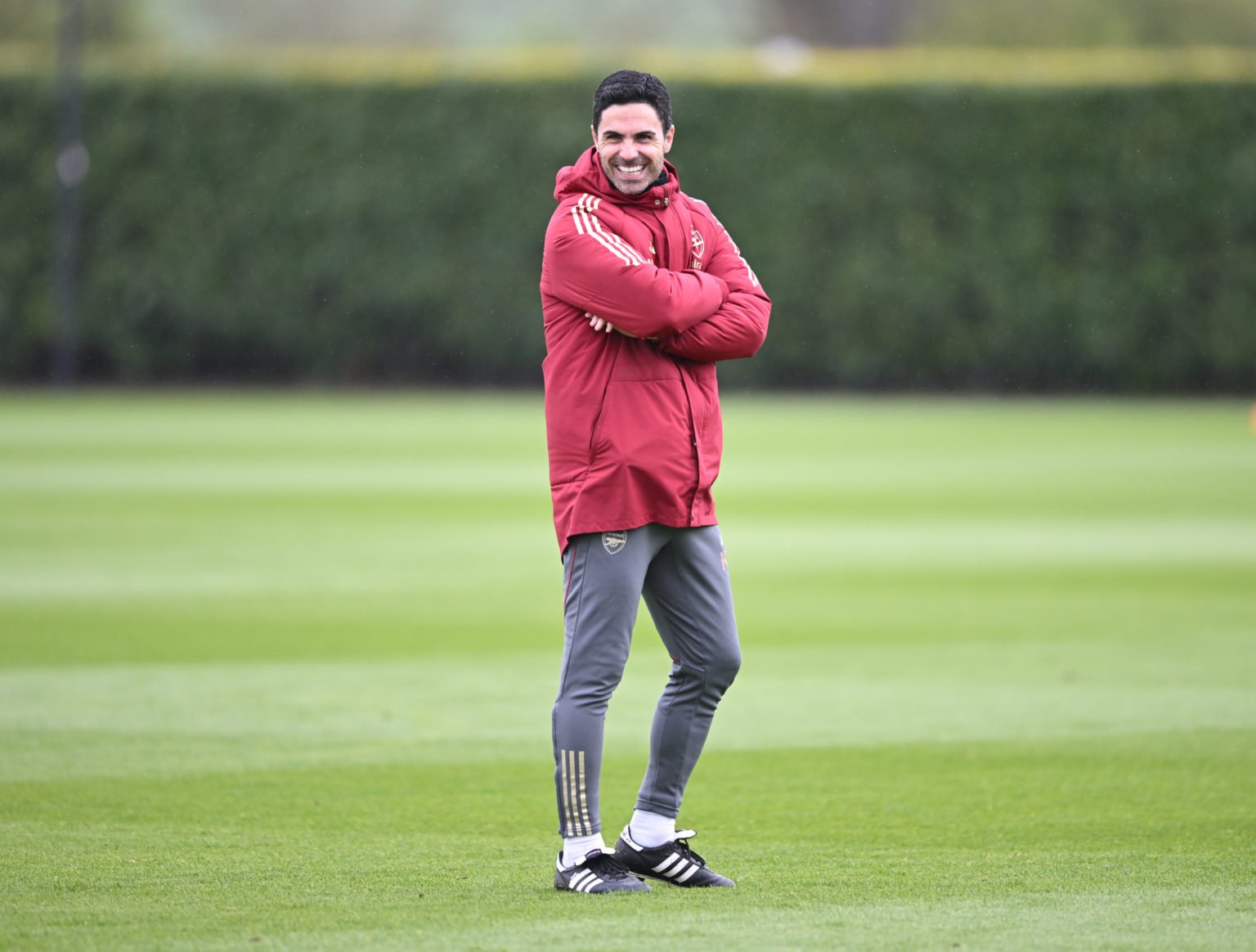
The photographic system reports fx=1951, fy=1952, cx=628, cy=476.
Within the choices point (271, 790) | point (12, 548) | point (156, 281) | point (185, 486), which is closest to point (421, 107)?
point (156, 281)

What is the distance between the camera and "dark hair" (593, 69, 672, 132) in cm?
509

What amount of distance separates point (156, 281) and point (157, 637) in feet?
74.7

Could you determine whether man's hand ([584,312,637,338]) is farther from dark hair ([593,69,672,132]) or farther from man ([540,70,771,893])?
dark hair ([593,69,672,132])

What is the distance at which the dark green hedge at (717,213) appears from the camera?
2930 centimetres

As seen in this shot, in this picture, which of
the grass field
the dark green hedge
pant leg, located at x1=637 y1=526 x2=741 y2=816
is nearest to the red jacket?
pant leg, located at x1=637 y1=526 x2=741 y2=816

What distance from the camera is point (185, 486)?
17219mm

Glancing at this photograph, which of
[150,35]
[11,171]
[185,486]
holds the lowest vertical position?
[185,486]

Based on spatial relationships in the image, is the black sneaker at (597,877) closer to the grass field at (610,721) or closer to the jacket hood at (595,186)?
the grass field at (610,721)

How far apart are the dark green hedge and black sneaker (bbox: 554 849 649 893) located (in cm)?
2416

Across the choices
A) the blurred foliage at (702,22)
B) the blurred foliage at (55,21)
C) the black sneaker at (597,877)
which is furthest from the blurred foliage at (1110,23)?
the black sneaker at (597,877)

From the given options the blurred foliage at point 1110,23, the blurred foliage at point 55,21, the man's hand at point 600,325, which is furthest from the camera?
the blurred foliage at point 1110,23

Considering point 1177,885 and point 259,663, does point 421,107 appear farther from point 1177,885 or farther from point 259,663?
point 1177,885

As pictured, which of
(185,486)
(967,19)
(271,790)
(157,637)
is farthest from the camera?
(967,19)

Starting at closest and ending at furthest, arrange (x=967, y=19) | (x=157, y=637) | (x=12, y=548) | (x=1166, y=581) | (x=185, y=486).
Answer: (x=157, y=637) → (x=1166, y=581) → (x=12, y=548) → (x=185, y=486) → (x=967, y=19)
